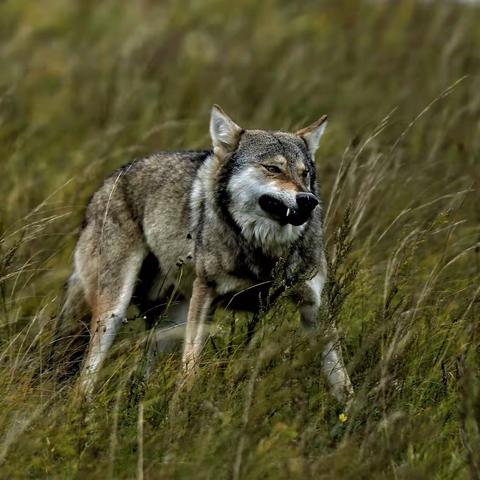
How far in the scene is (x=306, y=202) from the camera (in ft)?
17.2

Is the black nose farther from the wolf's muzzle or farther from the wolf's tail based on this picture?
the wolf's tail

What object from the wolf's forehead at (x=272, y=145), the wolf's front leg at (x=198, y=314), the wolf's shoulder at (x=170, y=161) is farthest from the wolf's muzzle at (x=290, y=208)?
the wolf's shoulder at (x=170, y=161)

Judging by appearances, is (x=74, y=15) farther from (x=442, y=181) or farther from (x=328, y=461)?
(x=328, y=461)

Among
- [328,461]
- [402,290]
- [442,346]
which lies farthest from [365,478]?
[402,290]

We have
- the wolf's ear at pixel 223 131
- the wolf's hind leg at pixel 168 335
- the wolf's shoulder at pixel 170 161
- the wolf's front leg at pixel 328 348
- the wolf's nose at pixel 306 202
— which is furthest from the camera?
the wolf's shoulder at pixel 170 161

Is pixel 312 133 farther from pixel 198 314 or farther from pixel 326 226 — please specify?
pixel 198 314

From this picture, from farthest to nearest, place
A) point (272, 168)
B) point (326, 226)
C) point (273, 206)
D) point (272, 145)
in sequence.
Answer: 1. point (326, 226)
2. point (272, 145)
3. point (272, 168)
4. point (273, 206)

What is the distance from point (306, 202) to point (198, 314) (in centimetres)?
80

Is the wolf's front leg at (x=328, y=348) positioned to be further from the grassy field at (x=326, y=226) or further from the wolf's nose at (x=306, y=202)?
the wolf's nose at (x=306, y=202)

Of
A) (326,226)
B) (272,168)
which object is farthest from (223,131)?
(326,226)

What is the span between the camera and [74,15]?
1112cm

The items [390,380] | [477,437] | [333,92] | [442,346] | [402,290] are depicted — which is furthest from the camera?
[333,92]

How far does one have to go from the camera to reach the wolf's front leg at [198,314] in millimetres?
5430

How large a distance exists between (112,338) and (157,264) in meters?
0.57
